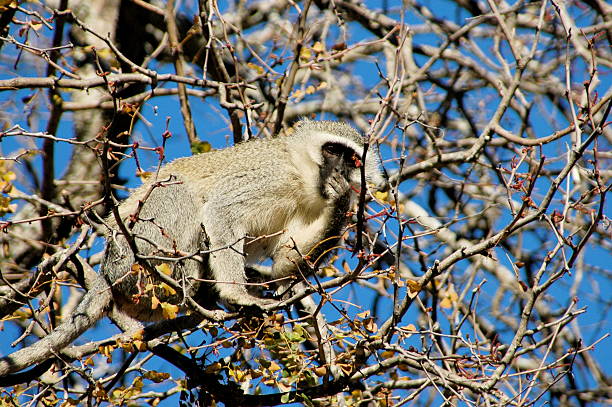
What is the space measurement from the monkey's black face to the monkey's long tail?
75.4 inches

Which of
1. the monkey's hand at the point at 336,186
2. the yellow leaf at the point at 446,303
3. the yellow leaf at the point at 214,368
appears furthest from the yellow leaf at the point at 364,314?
the monkey's hand at the point at 336,186

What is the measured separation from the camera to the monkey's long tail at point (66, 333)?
438 centimetres

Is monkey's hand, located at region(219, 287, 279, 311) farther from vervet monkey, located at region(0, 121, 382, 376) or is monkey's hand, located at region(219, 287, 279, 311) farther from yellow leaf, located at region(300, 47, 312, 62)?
yellow leaf, located at region(300, 47, 312, 62)

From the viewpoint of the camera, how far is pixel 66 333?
4.64 m

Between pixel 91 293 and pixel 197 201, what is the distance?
115 cm

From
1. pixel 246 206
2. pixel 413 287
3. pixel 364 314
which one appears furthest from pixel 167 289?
pixel 246 206

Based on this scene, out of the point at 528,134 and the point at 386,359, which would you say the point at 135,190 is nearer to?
the point at 386,359

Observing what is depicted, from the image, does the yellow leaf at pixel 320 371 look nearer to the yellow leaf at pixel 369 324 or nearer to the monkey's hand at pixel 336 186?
the yellow leaf at pixel 369 324

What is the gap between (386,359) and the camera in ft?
14.3

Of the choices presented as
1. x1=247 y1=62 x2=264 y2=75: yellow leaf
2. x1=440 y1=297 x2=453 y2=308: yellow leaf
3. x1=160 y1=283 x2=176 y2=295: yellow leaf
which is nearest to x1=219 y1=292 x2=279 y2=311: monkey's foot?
x1=160 y1=283 x2=176 y2=295: yellow leaf

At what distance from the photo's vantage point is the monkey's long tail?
4.38 metres

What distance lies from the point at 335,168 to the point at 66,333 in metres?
2.51

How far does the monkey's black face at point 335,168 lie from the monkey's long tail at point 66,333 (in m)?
1.92

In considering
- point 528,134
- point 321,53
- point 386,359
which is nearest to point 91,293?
point 386,359
